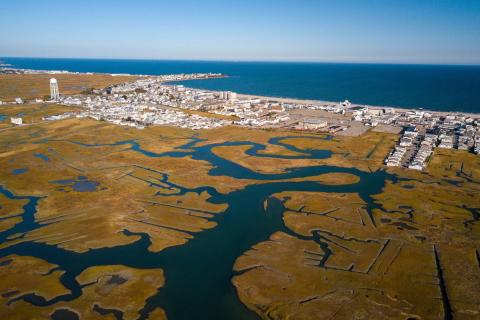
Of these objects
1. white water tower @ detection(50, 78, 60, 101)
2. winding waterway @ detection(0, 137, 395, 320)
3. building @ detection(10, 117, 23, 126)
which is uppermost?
white water tower @ detection(50, 78, 60, 101)

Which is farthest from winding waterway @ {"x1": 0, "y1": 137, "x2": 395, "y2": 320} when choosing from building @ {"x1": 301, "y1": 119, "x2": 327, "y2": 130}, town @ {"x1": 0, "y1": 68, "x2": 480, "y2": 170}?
building @ {"x1": 301, "y1": 119, "x2": 327, "y2": 130}

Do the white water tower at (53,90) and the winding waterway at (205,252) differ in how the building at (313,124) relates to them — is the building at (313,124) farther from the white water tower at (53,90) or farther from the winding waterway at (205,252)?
the white water tower at (53,90)

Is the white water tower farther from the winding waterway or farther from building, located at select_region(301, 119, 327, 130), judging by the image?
the winding waterway

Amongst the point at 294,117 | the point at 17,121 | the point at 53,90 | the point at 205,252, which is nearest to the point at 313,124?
the point at 294,117

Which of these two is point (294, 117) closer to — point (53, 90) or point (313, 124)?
point (313, 124)

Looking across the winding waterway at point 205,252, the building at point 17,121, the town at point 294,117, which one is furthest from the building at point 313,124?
the building at point 17,121

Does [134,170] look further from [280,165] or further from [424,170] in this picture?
[424,170]

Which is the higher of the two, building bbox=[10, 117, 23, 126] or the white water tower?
the white water tower
